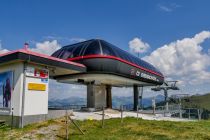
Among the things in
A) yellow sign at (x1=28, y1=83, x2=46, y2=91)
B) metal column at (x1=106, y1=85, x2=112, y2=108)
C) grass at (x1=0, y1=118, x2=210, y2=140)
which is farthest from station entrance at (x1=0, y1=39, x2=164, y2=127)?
metal column at (x1=106, y1=85, x2=112, y2=108)

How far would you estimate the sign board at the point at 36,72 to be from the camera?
18156 millimetres

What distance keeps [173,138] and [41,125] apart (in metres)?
8.30

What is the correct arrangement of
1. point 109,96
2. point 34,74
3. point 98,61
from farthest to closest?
point 109,96
point 98,61
point 34,74

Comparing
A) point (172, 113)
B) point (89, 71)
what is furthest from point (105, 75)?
point (172, 113)

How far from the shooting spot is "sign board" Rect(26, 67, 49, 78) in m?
18.2

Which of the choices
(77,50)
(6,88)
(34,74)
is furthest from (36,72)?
(77,50)

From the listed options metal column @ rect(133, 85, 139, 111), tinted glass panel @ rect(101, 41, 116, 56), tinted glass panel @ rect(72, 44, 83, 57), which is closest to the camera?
tinted glass panel @ rect(101, 41, 116, 56)

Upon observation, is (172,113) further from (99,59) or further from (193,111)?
(99,59)

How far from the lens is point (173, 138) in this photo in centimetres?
1324

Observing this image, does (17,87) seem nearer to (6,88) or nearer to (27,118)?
(6,88)

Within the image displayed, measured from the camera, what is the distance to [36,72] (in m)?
18.7

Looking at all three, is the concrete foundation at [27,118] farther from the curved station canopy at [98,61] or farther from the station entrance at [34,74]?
the curved station canopy at [98,61]

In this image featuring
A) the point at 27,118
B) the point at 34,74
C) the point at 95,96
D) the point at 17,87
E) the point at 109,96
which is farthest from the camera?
the point at 109,96

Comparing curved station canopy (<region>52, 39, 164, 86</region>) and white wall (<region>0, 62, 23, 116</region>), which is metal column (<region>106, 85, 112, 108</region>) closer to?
curved station canopy (<region>52, 39, 164, 86</region>)
